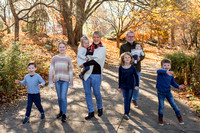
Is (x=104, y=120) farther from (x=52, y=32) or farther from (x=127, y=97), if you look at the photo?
(x=52, y=32)

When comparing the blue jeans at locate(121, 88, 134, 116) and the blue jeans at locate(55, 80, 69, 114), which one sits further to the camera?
the blue jeans at locate(121, 88, 134, 116)

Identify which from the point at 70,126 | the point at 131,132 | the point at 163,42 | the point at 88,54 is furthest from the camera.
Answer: the point at 163,42

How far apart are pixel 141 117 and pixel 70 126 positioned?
1.66m

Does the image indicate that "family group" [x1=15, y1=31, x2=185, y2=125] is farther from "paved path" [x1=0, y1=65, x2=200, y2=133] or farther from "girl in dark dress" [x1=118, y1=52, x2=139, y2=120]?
"paved path" [x1=0, y1=65, x2=200, y2=133]

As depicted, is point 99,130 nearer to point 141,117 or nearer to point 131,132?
point 131,132

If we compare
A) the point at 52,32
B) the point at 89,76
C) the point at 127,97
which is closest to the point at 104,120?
the point at 127,97

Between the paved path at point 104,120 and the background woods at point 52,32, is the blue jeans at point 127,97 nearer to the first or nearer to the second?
the paved path at point 104,120

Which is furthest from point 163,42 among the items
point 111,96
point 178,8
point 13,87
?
point 13,87

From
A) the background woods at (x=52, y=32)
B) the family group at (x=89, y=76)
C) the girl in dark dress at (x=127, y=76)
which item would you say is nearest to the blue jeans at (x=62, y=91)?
the family group at (x=89, y=76)

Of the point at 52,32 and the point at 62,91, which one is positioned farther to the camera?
the point at 52,32

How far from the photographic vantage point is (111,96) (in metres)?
5.95

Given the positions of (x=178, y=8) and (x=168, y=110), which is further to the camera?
(x=178, y=8)

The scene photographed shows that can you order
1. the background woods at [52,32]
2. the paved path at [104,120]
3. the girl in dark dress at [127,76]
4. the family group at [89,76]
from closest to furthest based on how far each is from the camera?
the paved path at [104,120] < the family group at [89,76] < the girl in dark dress at [127,76] < the background woods at [52,32]

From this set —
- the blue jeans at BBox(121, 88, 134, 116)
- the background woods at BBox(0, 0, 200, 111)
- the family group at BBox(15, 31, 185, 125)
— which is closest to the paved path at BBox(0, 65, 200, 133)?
the family group at BBox(15, 31, 185, 125)
